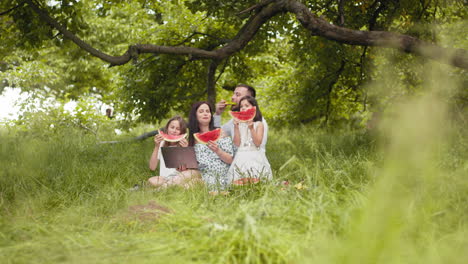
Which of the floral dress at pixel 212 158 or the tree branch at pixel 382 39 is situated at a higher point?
the tree branch at pixel 382 39

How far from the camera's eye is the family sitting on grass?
16.1 feet

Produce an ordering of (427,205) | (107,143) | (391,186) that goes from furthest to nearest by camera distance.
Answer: (107,143), (427,205), (391,186)

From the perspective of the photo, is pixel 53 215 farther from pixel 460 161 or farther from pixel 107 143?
pixel 107 143

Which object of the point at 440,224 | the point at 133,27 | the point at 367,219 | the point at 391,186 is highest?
the point at 133,27

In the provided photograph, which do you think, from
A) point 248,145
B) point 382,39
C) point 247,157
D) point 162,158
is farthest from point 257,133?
point 382,39

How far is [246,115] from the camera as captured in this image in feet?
15.8

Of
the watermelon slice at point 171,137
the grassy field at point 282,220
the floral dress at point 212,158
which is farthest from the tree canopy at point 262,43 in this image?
the grassy field at point 282,220

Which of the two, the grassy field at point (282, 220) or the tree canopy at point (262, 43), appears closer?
the grassy field at point (282, 220)

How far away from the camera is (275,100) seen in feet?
39.5

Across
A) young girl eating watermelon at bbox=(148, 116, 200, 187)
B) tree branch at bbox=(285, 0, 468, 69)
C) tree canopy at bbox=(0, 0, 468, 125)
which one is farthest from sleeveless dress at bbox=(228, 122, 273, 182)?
tree canopy at bbox=(0, 0, 468, 125)

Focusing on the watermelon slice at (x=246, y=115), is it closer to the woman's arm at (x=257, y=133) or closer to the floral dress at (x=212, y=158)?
the woman's arm at (x=257, y=133)

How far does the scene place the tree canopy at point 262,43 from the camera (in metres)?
6.02

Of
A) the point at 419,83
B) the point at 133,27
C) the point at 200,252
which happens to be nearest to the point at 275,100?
the point at 419,83

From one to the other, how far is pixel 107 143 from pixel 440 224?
22.4ft
